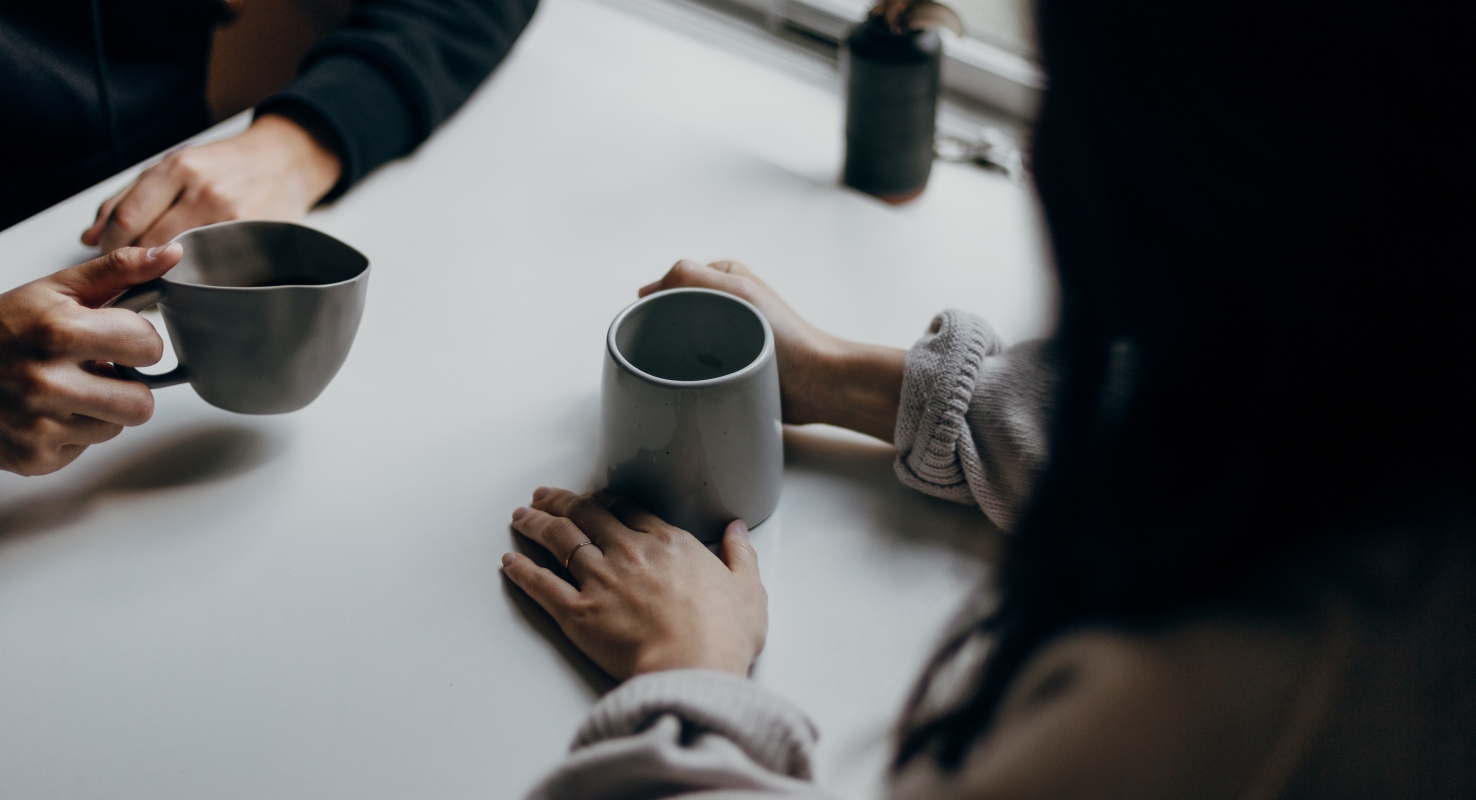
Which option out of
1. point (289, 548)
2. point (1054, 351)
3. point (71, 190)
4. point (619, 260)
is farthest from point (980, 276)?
point (71, 190)

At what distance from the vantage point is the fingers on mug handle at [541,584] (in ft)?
1.53

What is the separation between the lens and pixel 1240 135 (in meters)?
0.27

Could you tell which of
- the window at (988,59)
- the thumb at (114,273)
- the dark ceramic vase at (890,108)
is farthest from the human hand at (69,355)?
the window at (988,59)

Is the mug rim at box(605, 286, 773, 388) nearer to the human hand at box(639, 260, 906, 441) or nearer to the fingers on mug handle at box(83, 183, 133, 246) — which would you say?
the human hand at box(639, 260, 906, 441)

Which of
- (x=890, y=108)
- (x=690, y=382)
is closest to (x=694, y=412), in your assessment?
(x=690, y=382)

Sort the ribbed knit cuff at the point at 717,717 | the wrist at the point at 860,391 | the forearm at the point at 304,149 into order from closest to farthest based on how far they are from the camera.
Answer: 1. the ribbed knit cuff at the point at 717,717
2. the wrist at the point at 860,391
3. the forearm at the point at 304,149

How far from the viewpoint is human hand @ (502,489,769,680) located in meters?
0.44

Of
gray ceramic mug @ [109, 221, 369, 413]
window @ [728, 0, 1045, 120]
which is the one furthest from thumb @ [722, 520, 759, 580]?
window @ [728, 0, 1045, 120]

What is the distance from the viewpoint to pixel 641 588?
1.50 feet

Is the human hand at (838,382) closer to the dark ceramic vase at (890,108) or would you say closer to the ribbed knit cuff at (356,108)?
the dark ceramic vase at (890,108)

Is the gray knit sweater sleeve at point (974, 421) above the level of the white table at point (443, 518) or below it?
above

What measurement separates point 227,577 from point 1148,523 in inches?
17.3

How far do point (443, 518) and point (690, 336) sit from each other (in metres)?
0.17

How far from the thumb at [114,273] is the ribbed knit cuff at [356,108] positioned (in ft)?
0.91
